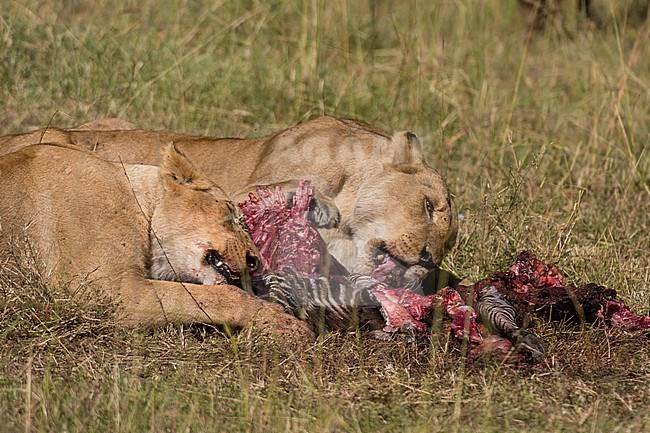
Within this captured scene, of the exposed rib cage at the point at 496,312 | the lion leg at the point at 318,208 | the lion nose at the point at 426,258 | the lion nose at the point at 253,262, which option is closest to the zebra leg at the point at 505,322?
the exposed rib cage at the point at 496,312

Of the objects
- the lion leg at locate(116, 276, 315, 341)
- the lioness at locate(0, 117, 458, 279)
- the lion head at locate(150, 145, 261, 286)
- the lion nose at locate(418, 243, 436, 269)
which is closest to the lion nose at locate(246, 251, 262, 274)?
the lion head at locate(150, 145, 261, 286)

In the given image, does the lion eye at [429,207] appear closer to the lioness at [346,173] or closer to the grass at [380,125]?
the lioness at [346,173]

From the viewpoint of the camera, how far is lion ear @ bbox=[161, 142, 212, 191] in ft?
15.4

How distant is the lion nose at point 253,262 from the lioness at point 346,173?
22.0 inches

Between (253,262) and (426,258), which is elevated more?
(253,262)

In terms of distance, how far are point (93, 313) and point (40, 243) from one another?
436 mm

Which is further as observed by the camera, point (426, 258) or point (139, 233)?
point (426, 258)

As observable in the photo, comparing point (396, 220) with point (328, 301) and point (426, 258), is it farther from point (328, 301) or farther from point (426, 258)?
point (328, 301)

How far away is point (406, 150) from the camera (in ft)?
18.6

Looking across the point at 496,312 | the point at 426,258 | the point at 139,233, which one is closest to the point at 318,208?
the point at 426,258

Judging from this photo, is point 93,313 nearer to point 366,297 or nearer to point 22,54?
point 366,297

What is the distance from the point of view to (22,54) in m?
7.75

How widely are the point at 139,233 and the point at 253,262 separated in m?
0.54

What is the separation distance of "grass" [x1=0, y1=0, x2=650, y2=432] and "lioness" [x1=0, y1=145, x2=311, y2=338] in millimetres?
126
